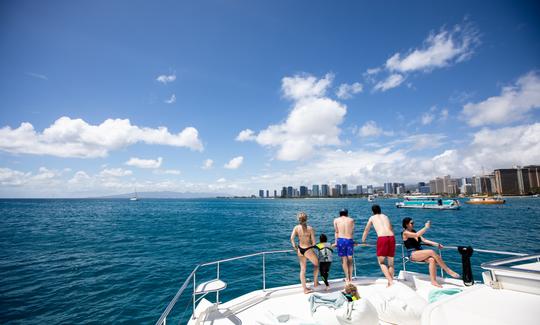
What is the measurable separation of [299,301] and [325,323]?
58.2 inches

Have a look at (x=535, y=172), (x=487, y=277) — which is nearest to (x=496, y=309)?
(x=487, y=277)

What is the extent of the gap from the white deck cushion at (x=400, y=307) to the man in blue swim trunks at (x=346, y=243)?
140 cm

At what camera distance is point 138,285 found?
1055cm

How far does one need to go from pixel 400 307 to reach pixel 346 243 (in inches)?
75.7

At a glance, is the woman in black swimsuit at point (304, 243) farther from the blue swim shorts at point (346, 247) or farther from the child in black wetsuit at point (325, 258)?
the blue swim shorts at point (346, 247)

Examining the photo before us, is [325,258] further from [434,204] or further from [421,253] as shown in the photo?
[434,204]

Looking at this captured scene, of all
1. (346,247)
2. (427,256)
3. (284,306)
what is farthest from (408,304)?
(284,306)

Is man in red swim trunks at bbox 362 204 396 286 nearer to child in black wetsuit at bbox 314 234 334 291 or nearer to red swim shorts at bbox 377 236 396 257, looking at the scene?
red swim shorts at bbox 377 236 396 257

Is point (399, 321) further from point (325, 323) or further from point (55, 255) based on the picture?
point (55, 255)

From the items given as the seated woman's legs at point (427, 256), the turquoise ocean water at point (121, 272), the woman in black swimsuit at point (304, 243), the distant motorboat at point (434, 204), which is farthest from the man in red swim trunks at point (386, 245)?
the distant motorboat at point (434, 204)

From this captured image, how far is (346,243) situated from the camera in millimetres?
5863

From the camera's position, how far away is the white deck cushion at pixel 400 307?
157 inches

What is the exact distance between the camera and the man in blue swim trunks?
5832mm

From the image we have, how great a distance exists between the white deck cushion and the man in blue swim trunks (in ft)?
4.59
